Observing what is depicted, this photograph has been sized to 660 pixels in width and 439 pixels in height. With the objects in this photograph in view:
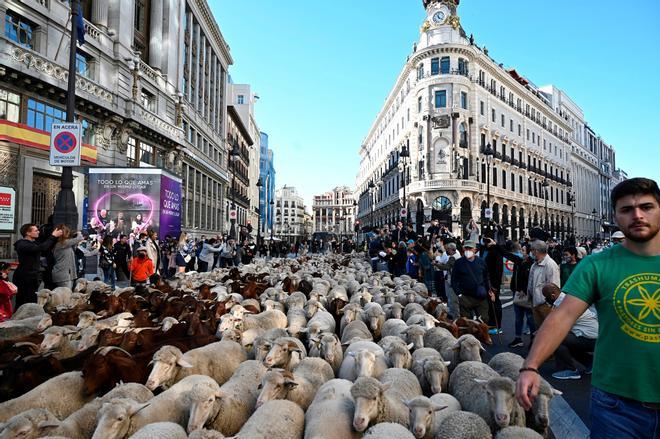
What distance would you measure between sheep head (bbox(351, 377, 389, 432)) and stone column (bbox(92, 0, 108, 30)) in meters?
27.6

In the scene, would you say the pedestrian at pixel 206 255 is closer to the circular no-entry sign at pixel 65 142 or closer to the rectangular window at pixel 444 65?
the circular no-entry sign at pixel 65 142

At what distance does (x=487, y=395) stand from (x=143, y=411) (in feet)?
9.52

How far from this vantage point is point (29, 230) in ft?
21.3

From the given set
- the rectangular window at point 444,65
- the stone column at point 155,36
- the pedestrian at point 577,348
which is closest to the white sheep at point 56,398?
the pedestrian at point 577,348

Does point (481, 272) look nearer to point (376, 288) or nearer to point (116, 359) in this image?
point (376, 288)

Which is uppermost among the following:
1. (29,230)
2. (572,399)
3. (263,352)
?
(29,230)

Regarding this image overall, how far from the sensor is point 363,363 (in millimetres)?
4406

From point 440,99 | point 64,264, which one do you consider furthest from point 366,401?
point 440,99

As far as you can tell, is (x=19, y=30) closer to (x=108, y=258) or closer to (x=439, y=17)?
(x=108, y=258)

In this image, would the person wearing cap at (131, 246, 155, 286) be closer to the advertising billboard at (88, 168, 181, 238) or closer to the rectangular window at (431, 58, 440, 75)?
the advertising billboard at (88, 168, 181, 238)

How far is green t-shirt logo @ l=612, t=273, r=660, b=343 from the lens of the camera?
6.39 ft

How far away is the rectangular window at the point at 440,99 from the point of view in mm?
44031

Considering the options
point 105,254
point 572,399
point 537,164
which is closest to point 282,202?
point 537,164

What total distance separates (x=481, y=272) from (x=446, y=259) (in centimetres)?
351
